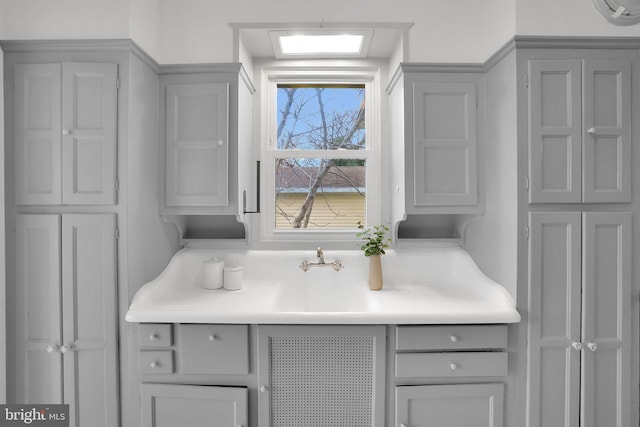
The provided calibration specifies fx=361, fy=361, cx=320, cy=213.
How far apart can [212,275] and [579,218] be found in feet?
6.05

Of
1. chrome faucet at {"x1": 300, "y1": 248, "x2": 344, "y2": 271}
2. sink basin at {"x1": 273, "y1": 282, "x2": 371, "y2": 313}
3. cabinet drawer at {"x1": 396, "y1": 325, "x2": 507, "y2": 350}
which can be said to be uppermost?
chrome faucet at {"x1": 300, "y1": 248, "x2": 344, "y2": 271}

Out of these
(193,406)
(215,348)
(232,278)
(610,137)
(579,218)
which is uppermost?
(610,137)

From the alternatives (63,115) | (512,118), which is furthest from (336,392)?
(63,115)

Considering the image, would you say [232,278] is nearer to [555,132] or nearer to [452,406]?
[452,406]

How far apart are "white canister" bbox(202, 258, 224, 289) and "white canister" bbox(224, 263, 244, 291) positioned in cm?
4

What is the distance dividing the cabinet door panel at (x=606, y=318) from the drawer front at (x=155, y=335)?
1907mm

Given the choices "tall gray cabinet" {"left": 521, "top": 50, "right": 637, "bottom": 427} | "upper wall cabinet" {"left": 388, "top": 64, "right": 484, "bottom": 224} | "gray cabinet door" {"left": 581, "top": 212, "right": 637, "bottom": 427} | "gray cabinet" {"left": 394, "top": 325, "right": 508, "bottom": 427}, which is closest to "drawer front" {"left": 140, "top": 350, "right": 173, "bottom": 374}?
"gray cabinet" {"left": 394, "top": 325, "right": 508, "bottom": 427}

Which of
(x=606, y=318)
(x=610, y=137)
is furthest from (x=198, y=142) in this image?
(x=606, y=318)

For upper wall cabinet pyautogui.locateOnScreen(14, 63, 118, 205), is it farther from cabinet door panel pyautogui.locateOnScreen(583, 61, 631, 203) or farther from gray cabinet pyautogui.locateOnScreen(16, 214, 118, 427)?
cabinet door panel pyautogui.locateOnScreen(583, 61, 631, 203)

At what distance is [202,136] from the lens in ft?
6.32

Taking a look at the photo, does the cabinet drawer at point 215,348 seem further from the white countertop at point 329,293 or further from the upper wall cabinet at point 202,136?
the upper wall cabinet at point 202,136

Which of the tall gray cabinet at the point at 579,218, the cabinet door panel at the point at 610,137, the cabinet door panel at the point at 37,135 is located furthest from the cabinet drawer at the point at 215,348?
the cabinet door panel at the point at 610,137

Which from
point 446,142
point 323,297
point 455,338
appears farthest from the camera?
point 323,297

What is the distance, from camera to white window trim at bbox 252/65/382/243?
229 cm
